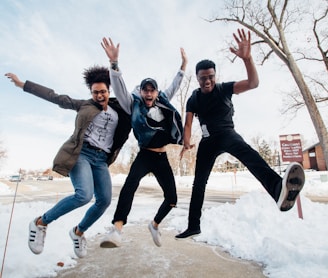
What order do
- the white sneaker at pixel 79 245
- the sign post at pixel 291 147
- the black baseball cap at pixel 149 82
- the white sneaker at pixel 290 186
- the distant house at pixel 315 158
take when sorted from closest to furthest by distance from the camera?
the white sneaker at pixel 290 186 → the black baseball cap at pixel 149 82 → the white sneaker at pixel 79 245 → the sign post at pixel 291 147 → the distant house at pixel 315 158

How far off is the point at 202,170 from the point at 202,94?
1.04 meters

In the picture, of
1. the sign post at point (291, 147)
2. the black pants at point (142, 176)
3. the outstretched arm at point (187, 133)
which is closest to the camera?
the black pants at point (142, 176)

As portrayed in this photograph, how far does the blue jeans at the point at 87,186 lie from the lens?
9.72 feet

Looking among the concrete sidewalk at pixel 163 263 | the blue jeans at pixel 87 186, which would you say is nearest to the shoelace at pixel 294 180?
the blue jeans at pixel 87 186

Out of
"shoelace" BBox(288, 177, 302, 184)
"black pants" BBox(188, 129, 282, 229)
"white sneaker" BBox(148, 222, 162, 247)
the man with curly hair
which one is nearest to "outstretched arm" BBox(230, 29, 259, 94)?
"black pants" BBox(188, 129, 282, 229)

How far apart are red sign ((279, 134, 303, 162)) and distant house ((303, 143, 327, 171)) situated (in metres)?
40.7

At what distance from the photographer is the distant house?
4172 centimetres

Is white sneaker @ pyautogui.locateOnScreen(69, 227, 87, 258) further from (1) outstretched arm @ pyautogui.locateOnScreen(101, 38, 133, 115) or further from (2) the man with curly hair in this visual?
(1) outstretched arm @ pyautogui.locateOnScreen(101, 38, 133, 115)

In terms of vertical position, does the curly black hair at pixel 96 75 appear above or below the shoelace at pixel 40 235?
above

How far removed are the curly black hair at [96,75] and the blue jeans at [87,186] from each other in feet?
3.03

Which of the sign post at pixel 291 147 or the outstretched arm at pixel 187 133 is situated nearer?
the outstretched arm at pixel 187 133

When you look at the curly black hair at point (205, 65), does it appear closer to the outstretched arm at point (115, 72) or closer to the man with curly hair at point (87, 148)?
the outstretched arm at point (115, 72)

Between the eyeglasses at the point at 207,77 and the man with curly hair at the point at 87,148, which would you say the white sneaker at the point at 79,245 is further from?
the eyeglasses at the point at 207,77

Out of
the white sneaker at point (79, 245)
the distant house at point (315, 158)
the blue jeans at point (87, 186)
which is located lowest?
the white sneaker at point (79, 245)
